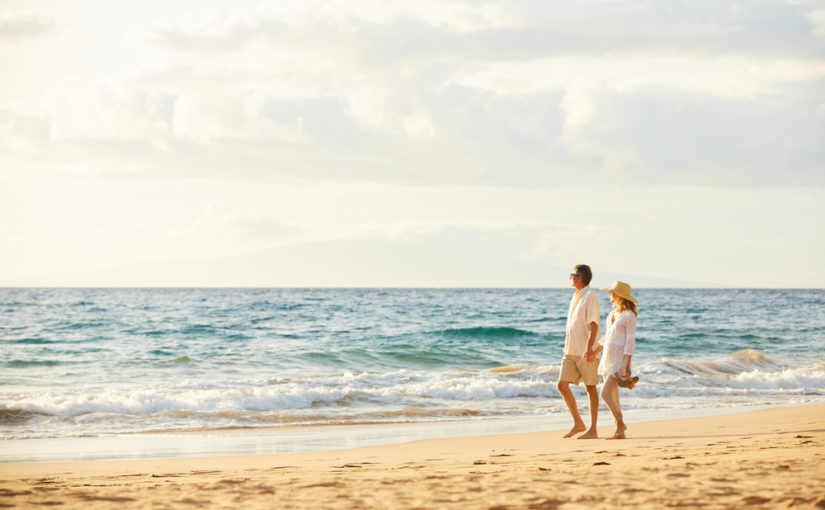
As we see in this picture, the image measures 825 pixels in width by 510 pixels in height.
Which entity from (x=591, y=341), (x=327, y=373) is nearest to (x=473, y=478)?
(x=591, y=341)

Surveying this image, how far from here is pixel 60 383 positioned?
640 inches

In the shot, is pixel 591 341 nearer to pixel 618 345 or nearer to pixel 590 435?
pixel 618 345

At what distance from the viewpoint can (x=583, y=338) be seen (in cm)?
840

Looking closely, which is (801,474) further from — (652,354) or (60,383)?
(652,354)

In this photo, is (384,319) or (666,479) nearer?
(666,479)

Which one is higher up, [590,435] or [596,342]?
[596,342]

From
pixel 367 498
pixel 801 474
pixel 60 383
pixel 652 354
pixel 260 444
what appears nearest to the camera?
pixel 367 498

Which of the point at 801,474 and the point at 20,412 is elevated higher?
the point at 801,474

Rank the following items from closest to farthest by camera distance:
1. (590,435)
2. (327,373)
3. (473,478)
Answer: (473,478) → (590,435) → (327,373)

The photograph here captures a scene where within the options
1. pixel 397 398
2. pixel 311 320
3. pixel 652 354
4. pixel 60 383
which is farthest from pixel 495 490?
pixel 311 320

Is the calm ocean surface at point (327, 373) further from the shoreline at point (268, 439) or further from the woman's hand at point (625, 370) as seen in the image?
the woman's hand at point (625, 370)

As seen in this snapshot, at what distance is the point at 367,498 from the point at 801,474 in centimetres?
293

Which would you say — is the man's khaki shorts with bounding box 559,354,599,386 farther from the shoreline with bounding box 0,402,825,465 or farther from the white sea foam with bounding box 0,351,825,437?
the white sea foam with bounding box 0,351,825,437

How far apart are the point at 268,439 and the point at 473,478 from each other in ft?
15.9
